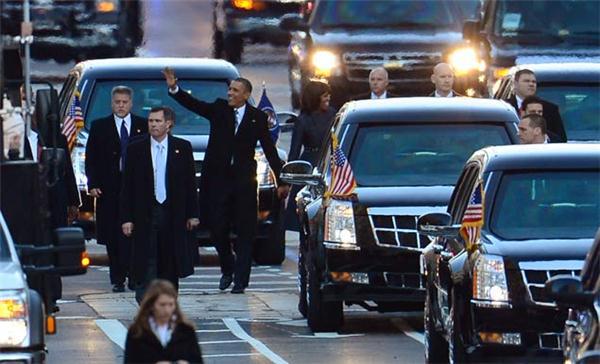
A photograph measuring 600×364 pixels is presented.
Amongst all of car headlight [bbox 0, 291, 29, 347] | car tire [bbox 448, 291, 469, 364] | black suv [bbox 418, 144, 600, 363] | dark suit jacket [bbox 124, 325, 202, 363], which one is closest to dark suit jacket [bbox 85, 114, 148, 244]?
black suv [bbox 418, 144, 600, 363]

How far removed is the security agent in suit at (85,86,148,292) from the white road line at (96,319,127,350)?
2487 mm

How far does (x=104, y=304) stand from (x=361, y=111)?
9.26 feet

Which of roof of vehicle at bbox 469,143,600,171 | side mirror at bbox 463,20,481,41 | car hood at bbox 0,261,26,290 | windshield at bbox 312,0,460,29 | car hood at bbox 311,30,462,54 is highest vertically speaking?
windshield at bbox 312,0,460,29

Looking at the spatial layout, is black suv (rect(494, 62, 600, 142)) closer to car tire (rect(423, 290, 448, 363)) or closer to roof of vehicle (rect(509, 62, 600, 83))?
roof of vehicle (rect(509, 62, 600, 83))

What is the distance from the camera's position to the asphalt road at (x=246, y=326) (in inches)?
643

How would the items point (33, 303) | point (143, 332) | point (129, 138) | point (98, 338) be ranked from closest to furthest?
point (143, 332)
point (33, 303)
point (98, 338)
point (129, 138)

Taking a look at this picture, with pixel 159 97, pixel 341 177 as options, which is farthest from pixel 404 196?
pixel 159 97

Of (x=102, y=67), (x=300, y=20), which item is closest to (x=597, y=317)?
(x=102, y=67)

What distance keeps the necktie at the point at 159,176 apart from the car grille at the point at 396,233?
1.82 m

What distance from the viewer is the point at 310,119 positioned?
21906mm

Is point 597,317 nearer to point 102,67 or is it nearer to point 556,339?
point 556,339

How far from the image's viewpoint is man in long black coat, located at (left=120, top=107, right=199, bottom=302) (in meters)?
18.2

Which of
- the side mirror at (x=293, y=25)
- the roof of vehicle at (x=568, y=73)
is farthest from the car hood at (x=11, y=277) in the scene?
the side mirror at (x=293, y=25)

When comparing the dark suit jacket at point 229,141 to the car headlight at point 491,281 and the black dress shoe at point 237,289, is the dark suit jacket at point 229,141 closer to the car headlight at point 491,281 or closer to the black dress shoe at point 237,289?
the black dress shoe at point 237,289
